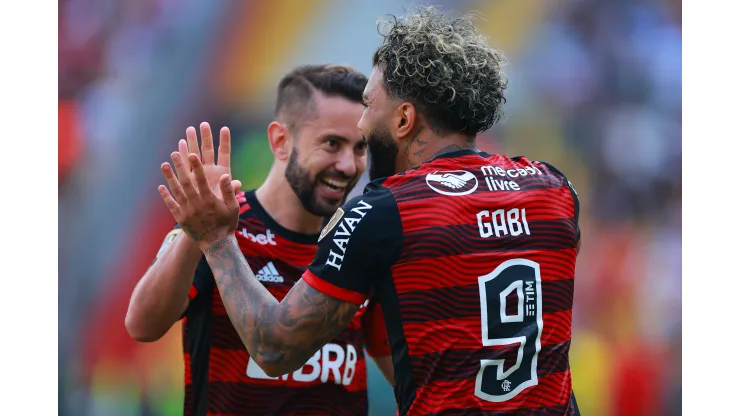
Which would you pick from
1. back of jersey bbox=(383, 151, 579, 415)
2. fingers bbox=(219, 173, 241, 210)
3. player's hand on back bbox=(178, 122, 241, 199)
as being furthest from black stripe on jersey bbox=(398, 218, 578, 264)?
player's hand on back bbox=(178, 122, 241, 199)

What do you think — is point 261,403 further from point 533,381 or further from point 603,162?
point 603,162

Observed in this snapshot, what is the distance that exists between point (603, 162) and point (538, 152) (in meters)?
0.56

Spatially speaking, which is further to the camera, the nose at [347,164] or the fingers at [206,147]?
the nose at [347,164]

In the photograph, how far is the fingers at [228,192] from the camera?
7.47 feet

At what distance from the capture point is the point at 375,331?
3225 millimetres

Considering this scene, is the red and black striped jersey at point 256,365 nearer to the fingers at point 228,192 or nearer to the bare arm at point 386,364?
the bare arm at point 386,364

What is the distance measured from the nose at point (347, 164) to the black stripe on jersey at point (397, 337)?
1.20 meters

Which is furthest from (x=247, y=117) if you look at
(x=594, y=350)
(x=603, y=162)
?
(x=594, y=350)

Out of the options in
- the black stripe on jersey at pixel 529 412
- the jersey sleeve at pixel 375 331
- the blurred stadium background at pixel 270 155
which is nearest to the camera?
the black stripe on jersey at pixel 529 412

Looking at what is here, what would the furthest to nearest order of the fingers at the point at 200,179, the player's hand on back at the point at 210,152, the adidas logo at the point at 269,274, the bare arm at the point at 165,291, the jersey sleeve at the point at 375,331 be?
the jersey sleeve at the point at 375,331 → the adidas logo at the point at 269,274 → the bare arm at the point at 165,291 → the player's hand on back at the point at 210,152 → the fingers at the point at 200,179

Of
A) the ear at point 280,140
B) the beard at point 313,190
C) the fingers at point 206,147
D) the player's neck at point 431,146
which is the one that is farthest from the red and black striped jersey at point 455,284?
the ear at point 280,140

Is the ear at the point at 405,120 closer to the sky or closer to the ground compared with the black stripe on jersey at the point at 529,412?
closer to the sky

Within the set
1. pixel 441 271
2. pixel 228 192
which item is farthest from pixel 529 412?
pixel 228 192

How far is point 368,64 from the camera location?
6.27 meters
